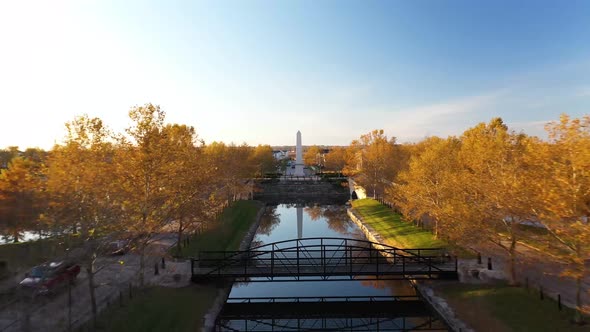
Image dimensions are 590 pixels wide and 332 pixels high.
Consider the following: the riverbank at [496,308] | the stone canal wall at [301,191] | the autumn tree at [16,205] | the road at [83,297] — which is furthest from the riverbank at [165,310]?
the stone canal wall at [301,191]

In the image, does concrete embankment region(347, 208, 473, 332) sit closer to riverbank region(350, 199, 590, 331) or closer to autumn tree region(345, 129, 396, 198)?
riverbank region(350, 199, 590, 331)

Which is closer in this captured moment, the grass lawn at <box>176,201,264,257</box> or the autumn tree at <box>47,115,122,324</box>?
the autumn tree at <box>47,115,122,324</box>

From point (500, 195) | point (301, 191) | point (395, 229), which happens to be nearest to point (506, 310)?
point (500, 195)

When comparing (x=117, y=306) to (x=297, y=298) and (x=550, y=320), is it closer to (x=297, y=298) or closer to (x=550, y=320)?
(x=297, y=298)

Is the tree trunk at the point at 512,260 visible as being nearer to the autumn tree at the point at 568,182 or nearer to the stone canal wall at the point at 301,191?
the autumn tree at the point at 568,182

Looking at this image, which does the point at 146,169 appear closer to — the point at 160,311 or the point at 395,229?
the point at 160,311

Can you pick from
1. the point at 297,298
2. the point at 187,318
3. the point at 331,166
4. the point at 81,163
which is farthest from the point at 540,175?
the point at 331,166

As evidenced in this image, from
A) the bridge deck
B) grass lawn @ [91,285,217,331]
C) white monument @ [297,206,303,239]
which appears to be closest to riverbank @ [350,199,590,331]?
the bridge deck
